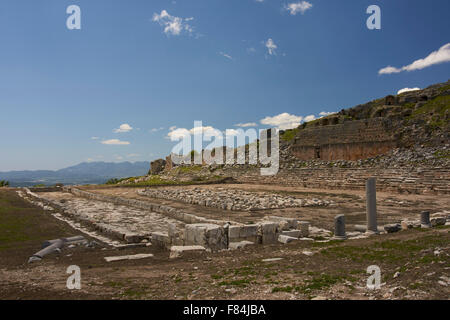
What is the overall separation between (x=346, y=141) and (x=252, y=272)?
32.9 m

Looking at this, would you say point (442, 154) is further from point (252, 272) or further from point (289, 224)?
point (252, 272)

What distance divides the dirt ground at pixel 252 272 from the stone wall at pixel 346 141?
2480cm

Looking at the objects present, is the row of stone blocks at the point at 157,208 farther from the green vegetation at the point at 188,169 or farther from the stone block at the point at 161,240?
the green vegetation at the point at 188,169

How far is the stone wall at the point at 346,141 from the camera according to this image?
3228 centimetres

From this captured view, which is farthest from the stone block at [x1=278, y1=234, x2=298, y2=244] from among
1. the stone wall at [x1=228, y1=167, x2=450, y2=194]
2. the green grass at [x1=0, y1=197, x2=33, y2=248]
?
the stone wall at [x1=228, y1=167, x2=450, y2=194]

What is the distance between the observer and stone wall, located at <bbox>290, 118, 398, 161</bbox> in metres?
32.3

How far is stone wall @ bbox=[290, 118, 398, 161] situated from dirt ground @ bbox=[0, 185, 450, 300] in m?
24.8

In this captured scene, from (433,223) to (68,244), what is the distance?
12.4 meters

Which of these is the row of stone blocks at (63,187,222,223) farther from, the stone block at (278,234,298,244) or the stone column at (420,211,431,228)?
the stone column at (420,211,431,228)

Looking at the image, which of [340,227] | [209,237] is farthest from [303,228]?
[209,237]

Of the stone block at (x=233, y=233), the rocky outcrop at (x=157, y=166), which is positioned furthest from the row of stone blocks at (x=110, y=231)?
the rocky outcrop at (x=157, y=166)

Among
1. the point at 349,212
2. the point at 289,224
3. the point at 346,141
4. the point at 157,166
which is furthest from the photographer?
the point at 157,166

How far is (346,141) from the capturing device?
36.0 metres
